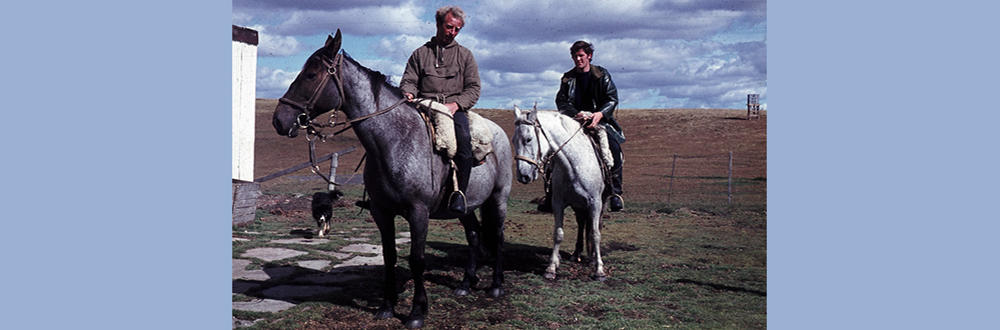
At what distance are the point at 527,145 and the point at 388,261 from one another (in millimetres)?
1496

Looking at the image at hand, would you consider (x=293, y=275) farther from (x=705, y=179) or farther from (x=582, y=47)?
(x=705, y=179)

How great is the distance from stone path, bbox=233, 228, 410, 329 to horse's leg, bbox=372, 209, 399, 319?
0.59 metres

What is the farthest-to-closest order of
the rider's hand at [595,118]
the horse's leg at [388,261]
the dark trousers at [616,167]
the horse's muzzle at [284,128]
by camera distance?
1. the dark trousers at [616,167]
2. the rider's hand at [595,118]
3. the horse's leg at [388,261]
4. the horse's muzzle at [284,128]

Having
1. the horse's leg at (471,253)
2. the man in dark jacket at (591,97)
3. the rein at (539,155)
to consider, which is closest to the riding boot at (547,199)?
the man in dark jacket at (591,97)

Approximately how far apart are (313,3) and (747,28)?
11.9ft

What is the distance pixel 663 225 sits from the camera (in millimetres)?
6793

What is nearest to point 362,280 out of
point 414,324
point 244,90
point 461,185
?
point 414,324

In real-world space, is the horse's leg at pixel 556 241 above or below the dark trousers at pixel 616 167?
below

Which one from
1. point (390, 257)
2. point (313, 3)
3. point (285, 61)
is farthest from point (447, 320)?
point (313, 3)

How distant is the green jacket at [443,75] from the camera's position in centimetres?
484

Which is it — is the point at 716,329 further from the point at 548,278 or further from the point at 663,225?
the point at 663,225

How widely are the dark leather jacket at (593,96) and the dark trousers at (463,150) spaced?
1372mm

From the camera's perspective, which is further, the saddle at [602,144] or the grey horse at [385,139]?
the saddle at [602,144]

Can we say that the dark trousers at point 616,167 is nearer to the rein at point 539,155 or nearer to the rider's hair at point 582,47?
the rein at point 539,155
